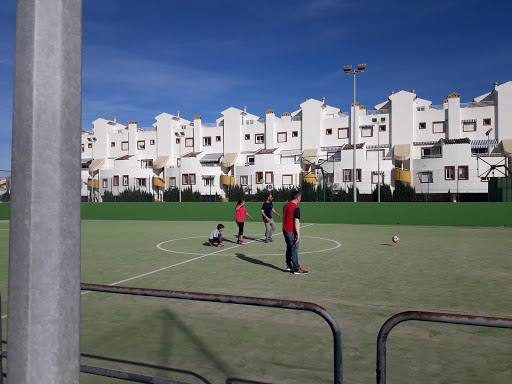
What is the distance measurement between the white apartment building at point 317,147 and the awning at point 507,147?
0.09 metres

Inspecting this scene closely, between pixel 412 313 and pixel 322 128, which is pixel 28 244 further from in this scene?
pixel 322 128

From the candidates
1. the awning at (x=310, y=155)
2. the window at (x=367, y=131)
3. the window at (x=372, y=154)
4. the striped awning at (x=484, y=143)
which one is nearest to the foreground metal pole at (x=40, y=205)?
the window at (x=372, y=154)

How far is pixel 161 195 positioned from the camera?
154 feet

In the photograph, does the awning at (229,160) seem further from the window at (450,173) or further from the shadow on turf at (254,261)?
the shadow on turf at (254,261)

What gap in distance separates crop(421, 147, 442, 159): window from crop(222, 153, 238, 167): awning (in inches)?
1048

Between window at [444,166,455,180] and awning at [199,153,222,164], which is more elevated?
awning at [199,153,222,164]

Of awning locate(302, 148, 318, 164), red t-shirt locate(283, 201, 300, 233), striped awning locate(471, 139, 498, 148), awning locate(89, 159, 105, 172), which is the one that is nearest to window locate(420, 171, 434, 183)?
striped awning locate(471, 139, 498, 148)

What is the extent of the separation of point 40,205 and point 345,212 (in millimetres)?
27690

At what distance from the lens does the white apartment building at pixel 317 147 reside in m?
48.9

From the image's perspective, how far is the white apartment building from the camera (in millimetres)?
48906

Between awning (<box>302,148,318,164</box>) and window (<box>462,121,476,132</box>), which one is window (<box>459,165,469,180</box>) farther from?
awning (<box>302,148,318,164</box>)

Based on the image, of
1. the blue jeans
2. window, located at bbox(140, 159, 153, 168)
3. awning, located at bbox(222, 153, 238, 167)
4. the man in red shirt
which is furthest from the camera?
window, located at bbox(140, 159, 153, 168)

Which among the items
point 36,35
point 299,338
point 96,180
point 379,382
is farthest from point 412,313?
point 96,180

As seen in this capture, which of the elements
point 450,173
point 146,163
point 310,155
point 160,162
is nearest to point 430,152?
point 450,173
